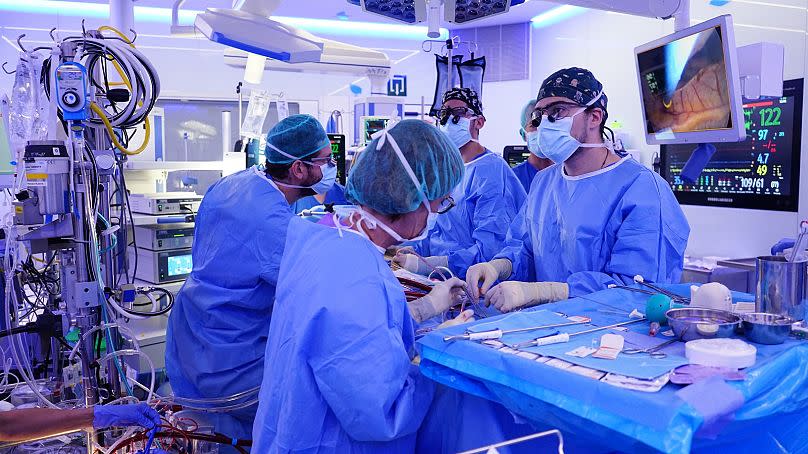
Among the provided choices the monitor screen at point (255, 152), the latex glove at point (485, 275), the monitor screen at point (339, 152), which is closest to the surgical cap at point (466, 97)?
the latex glove at point (485, 275)

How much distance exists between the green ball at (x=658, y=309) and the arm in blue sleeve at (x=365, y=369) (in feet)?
1.64

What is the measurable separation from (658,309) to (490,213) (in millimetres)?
1821

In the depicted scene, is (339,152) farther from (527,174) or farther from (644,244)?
(644,244)

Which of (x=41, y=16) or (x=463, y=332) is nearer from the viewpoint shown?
(x=463, y=332)

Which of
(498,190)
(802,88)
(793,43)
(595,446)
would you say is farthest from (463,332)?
(793,43)

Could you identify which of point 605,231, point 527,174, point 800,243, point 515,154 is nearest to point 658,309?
point 800,243

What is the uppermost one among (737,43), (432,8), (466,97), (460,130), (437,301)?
(737,43)

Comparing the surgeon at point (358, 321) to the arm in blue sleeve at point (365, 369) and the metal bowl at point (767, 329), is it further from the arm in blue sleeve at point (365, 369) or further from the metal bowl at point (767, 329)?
the metal bowl at point (767, 329)

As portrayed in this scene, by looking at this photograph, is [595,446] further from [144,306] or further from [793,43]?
[793,43]

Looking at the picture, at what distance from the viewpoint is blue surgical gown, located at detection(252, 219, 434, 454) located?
4.27 feet

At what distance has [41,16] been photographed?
751 centimetres

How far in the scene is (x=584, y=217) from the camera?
2.19 m

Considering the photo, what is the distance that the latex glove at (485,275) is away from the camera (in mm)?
2006

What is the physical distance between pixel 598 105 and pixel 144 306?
11.2 feet
